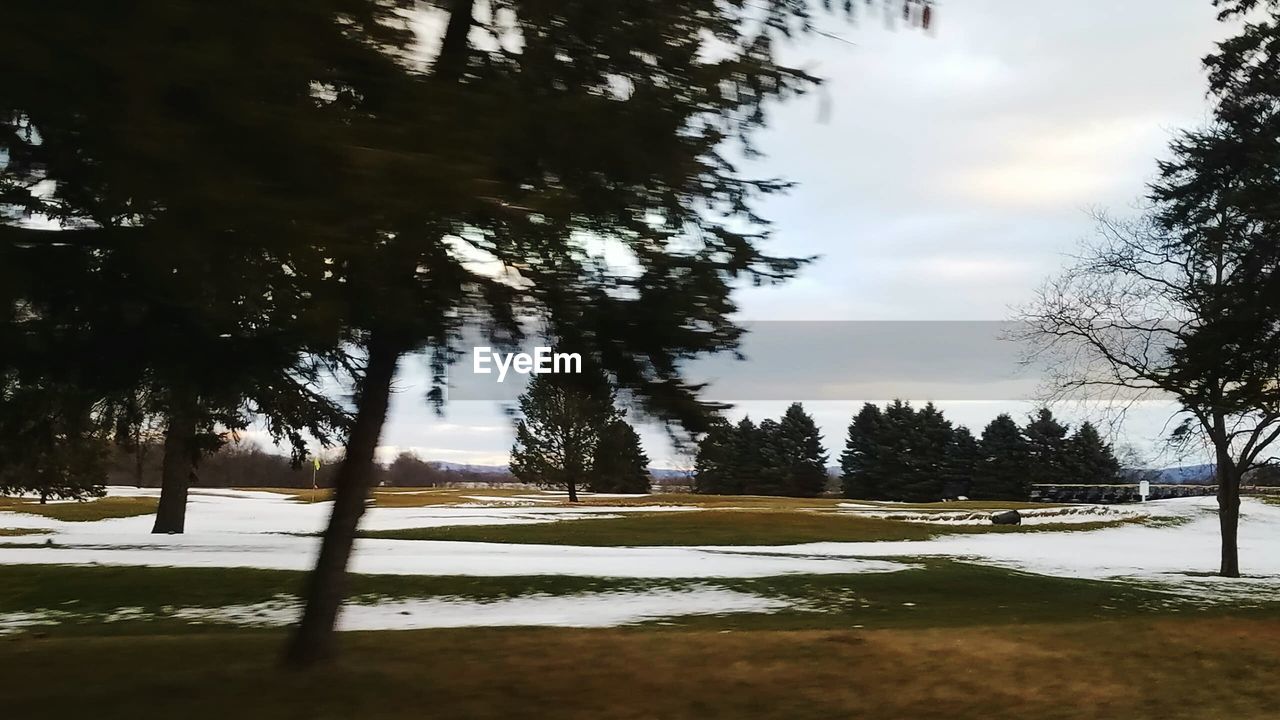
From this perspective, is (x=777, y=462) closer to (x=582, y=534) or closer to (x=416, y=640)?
(x=582, y=534)

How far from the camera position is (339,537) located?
6.52 metres

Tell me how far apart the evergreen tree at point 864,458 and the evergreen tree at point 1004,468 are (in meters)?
6.96

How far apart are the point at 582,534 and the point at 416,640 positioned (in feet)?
58.2

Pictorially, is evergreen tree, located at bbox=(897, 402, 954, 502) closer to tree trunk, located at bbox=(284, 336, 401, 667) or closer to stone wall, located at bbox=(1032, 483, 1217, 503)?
stone wall, located at bbox=(1032, 483, 1217, 503)

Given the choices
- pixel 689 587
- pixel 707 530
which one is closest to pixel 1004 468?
pixel 707 530

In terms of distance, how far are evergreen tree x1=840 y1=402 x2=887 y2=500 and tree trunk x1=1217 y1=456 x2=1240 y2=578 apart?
5747cm

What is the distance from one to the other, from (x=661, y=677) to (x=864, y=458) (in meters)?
75.3

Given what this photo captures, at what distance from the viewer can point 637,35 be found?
609 cm

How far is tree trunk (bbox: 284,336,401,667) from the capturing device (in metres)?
6.51

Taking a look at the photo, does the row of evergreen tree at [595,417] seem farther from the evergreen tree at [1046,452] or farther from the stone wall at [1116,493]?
the evergreen tree at [1046,452]

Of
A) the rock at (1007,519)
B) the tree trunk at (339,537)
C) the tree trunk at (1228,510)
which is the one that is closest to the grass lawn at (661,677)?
the tree trunk at (339,537)

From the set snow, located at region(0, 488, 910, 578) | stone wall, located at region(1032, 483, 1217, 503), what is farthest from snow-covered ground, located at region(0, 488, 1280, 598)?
stone wall, located at region(1032, 483, 1217, 503)

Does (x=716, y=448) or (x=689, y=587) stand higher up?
(x=716, y=448)

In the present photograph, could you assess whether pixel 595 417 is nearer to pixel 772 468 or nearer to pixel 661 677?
pixel 661 677
